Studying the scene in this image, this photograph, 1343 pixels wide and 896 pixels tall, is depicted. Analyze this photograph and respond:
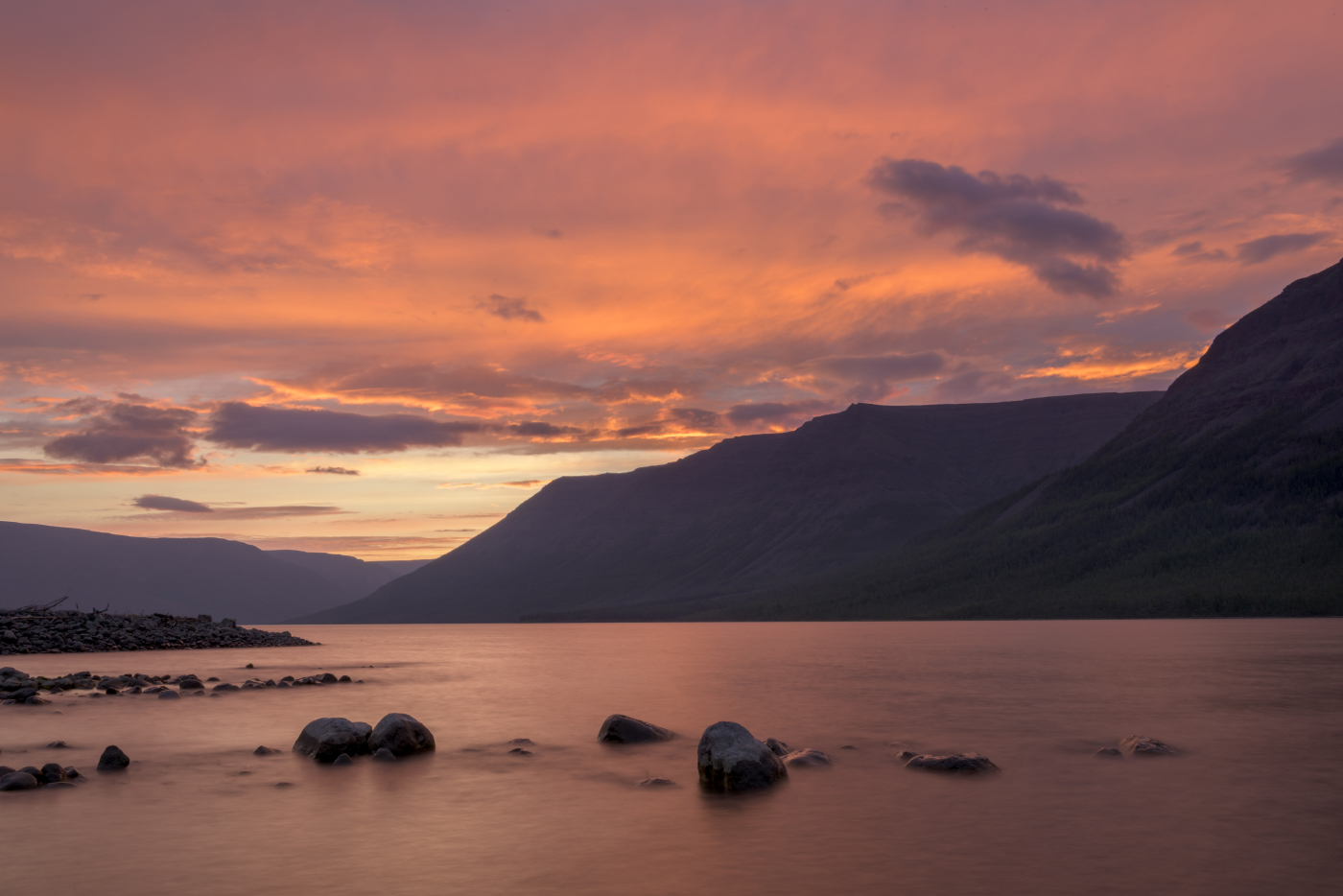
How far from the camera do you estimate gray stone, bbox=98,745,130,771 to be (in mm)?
24922

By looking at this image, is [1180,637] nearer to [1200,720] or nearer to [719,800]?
[1200,720]

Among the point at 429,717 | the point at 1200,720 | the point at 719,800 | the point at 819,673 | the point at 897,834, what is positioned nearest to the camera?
the point at 897,834

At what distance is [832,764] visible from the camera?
25609mm

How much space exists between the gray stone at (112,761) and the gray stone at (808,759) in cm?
1784

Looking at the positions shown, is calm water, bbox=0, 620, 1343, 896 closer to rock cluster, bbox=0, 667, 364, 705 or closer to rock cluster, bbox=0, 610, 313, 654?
rock cluster, bbox=0, 667, 364, 705

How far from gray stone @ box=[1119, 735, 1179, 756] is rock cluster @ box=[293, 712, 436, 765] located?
2082 cm

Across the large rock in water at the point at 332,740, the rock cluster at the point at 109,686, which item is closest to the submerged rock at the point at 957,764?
the large rock in water at the point at 332,740

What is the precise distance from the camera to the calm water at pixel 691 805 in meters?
15.2

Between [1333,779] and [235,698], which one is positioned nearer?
[1333,779]

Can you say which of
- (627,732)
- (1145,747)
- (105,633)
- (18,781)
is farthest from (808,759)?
(105,633)

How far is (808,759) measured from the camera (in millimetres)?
25469

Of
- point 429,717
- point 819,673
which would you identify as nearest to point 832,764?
point 429,717

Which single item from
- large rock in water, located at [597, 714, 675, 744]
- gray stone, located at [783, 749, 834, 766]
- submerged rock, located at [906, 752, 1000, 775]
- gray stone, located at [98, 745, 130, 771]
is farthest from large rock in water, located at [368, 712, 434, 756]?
submerged rock, located at [906, 752, 1000, 775]

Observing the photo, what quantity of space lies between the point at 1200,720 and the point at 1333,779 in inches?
476
